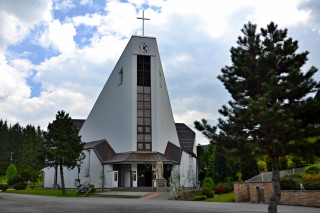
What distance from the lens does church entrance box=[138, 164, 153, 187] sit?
37.1 m

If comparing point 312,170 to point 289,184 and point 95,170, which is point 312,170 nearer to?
point 289,184

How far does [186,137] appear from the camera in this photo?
49.7 meters

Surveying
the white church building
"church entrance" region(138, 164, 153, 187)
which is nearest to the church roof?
the white church building

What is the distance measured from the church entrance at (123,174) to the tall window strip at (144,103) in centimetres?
283

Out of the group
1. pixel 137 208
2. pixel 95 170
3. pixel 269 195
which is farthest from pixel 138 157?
pixel 137 208

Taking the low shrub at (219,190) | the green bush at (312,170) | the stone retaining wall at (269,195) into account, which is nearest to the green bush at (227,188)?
the low shrub at (219,190)

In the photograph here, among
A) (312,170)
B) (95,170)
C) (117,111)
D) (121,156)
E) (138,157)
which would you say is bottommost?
(312,170)

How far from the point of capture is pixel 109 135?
4141 cm

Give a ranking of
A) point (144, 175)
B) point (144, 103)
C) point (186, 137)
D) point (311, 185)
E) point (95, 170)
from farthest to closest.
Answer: point (186, 137)
point (144, 103)
point (95, 170)
point (144, 175)
point (311, 185)

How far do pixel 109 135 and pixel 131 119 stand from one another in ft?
15.8

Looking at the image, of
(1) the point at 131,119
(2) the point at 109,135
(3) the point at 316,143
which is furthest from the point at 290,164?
(2) the point at 109,135

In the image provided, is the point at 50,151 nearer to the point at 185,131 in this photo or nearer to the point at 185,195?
the point at 185,195

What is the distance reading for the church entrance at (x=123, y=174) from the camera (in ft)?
122

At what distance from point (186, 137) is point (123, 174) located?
15248 mm
